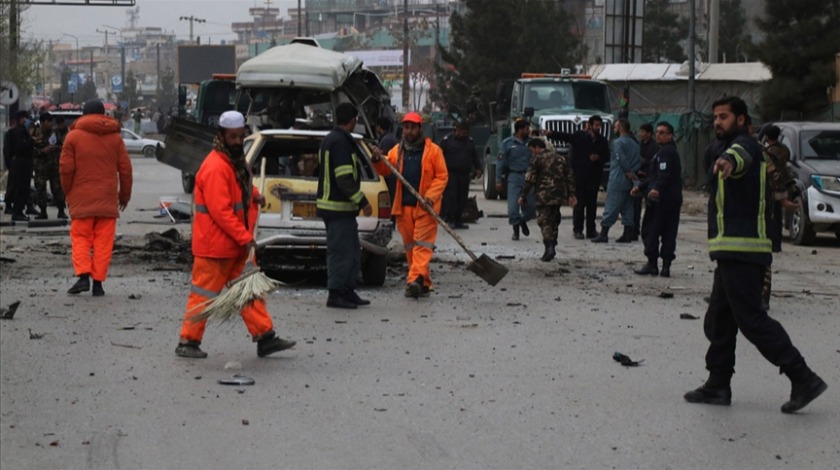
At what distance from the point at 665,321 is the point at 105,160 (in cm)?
524

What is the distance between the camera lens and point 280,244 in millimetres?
13586

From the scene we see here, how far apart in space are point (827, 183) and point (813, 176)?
0.87 ft

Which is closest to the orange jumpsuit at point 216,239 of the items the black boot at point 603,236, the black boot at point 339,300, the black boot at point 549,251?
the black boot at point 339,300

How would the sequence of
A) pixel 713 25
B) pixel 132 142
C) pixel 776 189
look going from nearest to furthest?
1. pixel 776 189
2. pixel 713 25
3. pixel 132 142

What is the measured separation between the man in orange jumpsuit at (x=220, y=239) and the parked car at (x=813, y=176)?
1176 centimetres

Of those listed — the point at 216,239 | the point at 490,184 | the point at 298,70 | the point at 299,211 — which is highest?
the point at 298,70

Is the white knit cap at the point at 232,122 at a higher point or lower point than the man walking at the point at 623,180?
higher

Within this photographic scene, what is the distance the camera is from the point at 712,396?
8508 millimetres

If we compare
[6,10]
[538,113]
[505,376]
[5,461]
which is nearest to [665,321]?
[505,376]

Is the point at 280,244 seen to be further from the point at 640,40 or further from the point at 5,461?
the point at 640,40

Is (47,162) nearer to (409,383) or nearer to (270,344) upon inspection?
(270,344)

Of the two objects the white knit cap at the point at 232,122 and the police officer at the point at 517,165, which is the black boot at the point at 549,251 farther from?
the white knit cap at the point at 232,122

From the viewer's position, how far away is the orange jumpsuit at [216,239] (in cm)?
974

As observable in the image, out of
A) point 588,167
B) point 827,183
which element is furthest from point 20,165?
point 827,183
